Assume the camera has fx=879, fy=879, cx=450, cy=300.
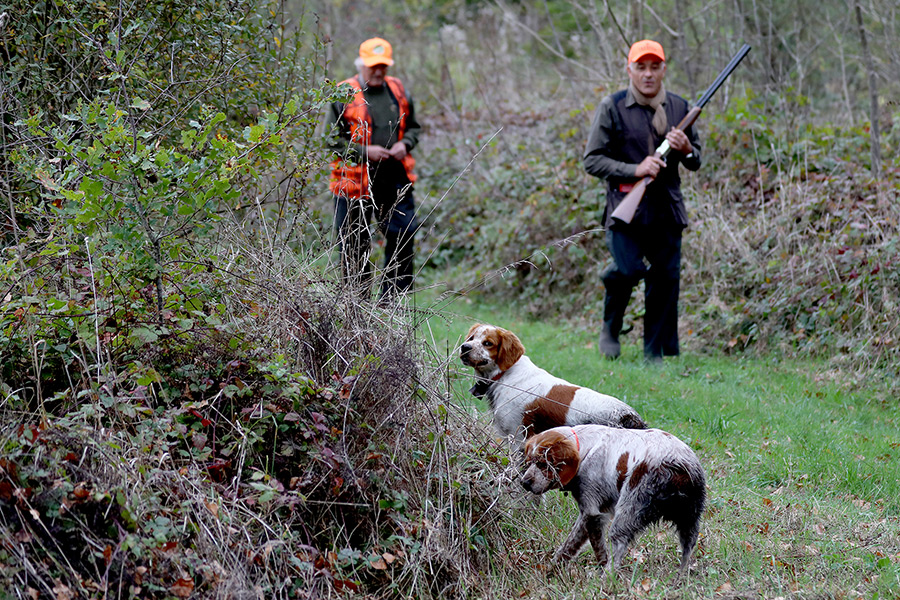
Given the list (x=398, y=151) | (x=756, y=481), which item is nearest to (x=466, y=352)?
(x=756, y=481)

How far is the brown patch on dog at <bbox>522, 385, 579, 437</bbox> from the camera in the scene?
16.7 feet

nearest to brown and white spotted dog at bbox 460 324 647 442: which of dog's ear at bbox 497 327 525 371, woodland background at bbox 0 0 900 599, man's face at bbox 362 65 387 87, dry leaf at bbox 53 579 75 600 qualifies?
dog's ear at bbox 497 327 525 371

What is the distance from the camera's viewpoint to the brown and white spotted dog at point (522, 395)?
5.04m

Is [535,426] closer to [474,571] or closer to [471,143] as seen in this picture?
[474,571]

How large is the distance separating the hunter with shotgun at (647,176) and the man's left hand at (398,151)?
1.71 m

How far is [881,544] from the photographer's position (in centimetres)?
443

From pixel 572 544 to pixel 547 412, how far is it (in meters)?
0.96

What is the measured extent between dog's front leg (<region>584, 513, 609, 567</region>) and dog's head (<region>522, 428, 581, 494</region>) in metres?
0.25

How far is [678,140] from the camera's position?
763 centimetres

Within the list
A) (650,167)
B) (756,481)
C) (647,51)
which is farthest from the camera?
(647,51)

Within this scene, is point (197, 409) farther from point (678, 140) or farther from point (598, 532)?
point (678, 140)

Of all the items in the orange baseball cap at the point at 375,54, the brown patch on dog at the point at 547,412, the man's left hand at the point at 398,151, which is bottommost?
the brown patch on dog at the point at 547,412

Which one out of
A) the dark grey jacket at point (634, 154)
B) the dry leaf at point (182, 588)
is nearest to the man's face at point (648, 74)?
the dark grey jacket at point (634, 154)

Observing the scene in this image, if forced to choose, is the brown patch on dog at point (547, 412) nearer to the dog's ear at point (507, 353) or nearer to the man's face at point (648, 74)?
the dog's ear at point (507, 353)
